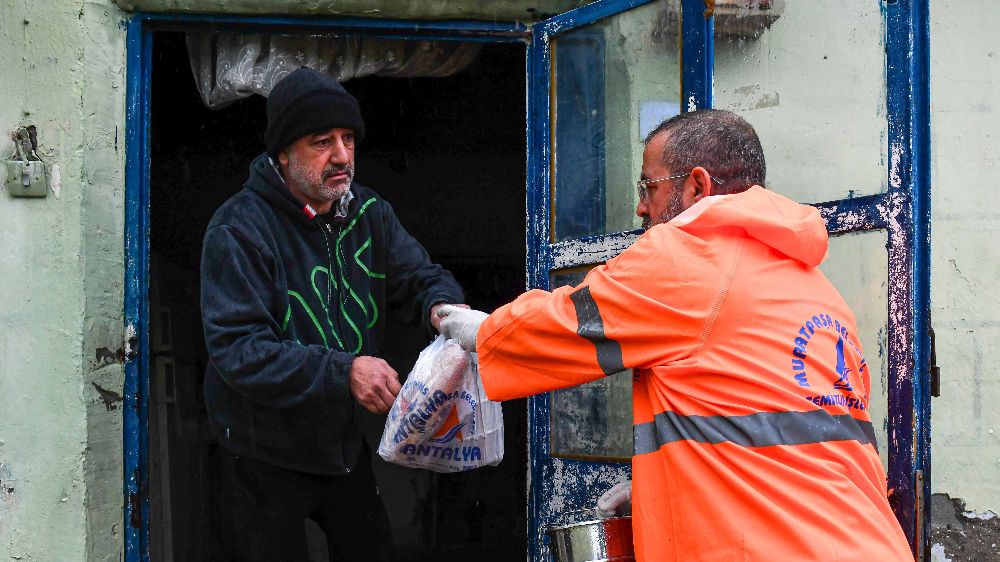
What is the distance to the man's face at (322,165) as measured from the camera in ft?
10.3

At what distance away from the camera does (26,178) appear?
3.24 metres

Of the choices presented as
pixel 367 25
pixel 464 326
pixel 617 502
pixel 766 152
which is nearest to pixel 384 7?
pixel 367 25

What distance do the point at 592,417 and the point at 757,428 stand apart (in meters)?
1.59

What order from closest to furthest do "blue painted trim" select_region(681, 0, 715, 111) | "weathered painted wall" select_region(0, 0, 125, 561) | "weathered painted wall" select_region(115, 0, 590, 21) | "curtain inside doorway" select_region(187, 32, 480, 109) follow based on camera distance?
"blue painted trim" select_region(681, 0, 715, 111), "weathered painted wall" select_region(0, 0, 125, 561), "weathered painted wall" select_region(115, 0, 590, 21), "curtain inside doorway" select_region(187, 32, 480, 109)

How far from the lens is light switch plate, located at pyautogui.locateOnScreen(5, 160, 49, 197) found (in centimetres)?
324

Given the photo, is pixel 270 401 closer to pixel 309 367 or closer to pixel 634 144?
pixel 309 367

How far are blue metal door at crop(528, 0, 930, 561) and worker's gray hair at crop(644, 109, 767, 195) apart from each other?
2.08 ft

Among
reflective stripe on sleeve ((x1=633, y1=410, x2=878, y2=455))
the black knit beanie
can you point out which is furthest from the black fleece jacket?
reflective stripe on sleeve ((x1=633, y1=410, x2=878, y2=455))

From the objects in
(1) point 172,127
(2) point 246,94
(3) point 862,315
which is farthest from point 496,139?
(3) point 862,315

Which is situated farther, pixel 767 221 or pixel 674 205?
pixel 674 205

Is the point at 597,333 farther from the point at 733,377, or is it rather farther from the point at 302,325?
the point at 302,325

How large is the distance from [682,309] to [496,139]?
4.19 metres

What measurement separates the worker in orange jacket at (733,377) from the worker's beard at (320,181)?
1.23 metres

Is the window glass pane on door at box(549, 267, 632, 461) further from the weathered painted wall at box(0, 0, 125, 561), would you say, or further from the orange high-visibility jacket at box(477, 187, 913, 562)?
the weathered painted wall at box(0, 0, 125, 561)
